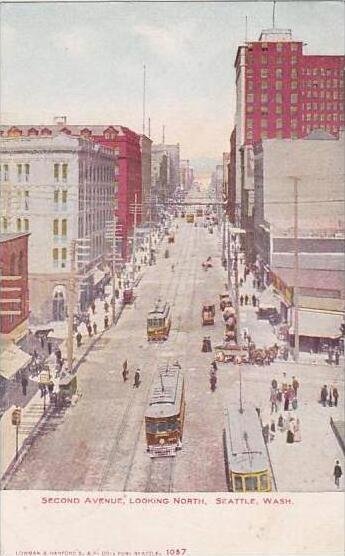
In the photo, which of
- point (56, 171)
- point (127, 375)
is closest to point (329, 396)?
point (127, 375)

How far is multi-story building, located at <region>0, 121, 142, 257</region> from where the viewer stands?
651cm

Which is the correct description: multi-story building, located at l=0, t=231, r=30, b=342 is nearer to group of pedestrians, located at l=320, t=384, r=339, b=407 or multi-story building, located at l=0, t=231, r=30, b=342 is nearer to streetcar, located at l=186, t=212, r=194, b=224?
streetcar, located at l=186, t=212, r=194, b=224

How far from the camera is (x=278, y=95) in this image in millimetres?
6992

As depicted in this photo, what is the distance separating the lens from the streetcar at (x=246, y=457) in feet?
19.5

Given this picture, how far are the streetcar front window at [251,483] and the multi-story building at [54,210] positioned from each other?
2.11m

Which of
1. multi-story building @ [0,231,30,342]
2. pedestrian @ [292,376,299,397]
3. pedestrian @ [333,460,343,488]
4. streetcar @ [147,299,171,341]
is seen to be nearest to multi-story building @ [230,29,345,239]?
streetcar @ [147,299,171,341]

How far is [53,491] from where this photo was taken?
20.2 ft

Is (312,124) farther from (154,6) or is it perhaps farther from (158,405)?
(158,405)

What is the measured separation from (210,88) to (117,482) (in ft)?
11.4

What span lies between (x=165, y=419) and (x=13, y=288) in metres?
1.75

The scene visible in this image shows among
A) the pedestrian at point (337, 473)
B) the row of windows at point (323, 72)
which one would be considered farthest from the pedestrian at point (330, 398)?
the row of windows at point (323, 72)

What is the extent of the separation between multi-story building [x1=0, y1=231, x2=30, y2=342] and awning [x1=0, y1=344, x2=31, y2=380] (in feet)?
0.30

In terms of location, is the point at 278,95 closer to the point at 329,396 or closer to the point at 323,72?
the point at 323,72

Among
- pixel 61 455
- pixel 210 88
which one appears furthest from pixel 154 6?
pixel 61 455
